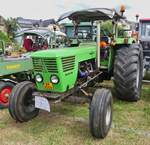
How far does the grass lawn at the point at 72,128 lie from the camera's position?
409cm

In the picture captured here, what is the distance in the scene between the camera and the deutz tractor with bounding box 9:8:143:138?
4191 millimetres

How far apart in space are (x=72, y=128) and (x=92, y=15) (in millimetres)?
2571

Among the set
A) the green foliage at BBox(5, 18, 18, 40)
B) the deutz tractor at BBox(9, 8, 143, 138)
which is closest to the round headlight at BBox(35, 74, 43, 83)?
the deutz tractor at BBox(9, 8, 143, 138)

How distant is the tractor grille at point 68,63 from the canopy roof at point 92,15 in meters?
1.38

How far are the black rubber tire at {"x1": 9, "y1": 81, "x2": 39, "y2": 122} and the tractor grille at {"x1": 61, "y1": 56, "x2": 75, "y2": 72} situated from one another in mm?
819

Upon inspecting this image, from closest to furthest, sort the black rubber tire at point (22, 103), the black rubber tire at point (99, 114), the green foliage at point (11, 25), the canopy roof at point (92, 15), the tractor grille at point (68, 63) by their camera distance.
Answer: the black rubber tire at point (99, 114), the tractor grille at point (68, 63), the black rubber tire at point (22, 103), the canopy roof at point (92, 15), the green foliage at point (11, 25)

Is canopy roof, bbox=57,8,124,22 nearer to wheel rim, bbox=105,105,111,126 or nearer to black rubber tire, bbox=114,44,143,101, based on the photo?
black rubber tire, bbox=114,44,143,101

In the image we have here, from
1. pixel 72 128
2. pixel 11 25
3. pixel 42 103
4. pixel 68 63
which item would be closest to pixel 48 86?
pixel 42 103

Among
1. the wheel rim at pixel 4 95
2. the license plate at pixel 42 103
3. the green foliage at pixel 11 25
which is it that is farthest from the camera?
the green foliage at pixel 11 25

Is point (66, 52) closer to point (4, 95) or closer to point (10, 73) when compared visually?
point (4, 95)

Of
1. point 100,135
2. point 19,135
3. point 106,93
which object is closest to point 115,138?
point 100,135

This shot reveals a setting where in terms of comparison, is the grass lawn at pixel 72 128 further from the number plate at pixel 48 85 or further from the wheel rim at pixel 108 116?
the number plate at pixel 48 85

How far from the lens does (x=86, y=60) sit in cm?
510

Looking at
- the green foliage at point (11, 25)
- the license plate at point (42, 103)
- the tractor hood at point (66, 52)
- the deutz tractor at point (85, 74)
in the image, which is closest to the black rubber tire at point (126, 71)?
the deutz tractor at point (85, 74)
